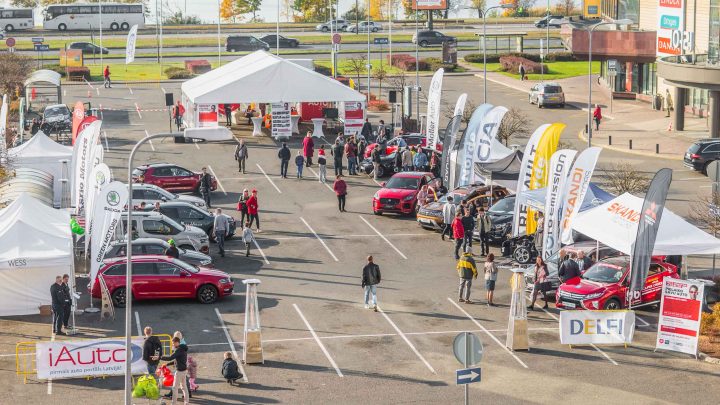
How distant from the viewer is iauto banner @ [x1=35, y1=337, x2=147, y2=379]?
80.2 ft

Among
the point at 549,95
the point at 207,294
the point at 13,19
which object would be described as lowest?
the point at 207,294

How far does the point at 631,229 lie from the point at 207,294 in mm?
10998

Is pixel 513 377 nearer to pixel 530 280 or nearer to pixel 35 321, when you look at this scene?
pixel 530 280

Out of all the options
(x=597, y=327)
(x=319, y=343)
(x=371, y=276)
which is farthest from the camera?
(x=371, y=276)

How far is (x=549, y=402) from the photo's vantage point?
23.4 metres

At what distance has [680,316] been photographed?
26.3m

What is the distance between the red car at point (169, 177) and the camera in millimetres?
43062

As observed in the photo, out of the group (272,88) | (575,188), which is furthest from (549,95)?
(575,188)

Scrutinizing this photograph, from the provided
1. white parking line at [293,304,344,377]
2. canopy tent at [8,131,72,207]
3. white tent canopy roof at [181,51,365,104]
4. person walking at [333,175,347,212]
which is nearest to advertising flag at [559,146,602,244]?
white parking line at [293,304,344,377]

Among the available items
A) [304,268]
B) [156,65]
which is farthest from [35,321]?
[156,65]

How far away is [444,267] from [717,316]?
8914 mm

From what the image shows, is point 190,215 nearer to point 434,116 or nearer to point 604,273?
point 604,273

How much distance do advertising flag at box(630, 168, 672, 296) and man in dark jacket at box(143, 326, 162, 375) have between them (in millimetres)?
11384

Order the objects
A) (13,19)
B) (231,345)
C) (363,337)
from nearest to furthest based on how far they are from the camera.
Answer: (231,345)
(363,337)
(13,19)
